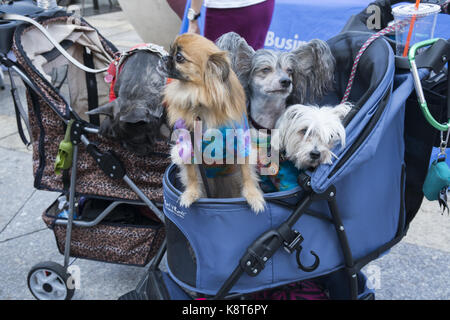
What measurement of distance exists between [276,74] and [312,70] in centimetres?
19

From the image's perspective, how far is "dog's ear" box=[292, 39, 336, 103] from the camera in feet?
6.13

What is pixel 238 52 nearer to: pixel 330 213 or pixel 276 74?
pixel 276 74

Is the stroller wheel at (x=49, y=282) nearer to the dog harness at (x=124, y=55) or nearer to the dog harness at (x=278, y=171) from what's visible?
the dog harness at (x=124, y=55)

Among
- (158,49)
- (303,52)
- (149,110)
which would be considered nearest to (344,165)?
(303,52)

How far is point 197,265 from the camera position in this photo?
1622 mm

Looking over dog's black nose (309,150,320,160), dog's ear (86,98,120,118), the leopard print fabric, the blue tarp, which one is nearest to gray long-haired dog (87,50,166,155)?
dog's ear (86,98,120,118)

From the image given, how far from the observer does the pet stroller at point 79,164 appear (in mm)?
2000

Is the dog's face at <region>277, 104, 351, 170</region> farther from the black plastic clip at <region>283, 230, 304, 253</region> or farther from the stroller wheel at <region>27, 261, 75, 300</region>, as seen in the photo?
the stroller wheel at <region>27, 261, 75, 300</region>

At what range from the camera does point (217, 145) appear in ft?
5.10

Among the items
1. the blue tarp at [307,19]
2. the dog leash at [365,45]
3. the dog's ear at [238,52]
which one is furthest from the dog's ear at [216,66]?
the blue tarp at [307,19]

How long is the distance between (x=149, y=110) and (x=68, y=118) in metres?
0.46

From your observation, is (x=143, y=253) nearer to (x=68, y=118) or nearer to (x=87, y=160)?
(x=87, y=160)

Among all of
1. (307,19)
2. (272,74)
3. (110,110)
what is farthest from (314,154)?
(307,19)

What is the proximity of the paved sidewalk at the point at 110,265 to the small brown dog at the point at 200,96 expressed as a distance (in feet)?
4.11
